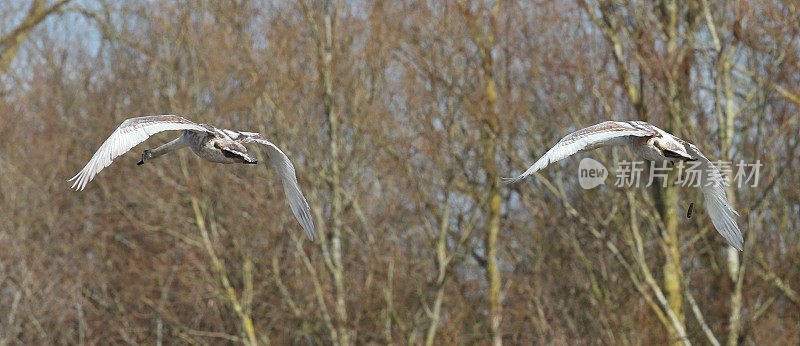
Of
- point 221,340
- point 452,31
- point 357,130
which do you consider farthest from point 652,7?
point 221,340

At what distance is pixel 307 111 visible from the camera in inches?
891

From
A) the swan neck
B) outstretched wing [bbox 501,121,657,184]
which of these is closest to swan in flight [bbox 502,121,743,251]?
outstretched wing [bbox 501,121,657,184]

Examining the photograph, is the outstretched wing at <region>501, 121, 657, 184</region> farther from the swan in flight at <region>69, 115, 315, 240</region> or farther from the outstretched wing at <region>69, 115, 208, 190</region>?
the outstretched wing at <region>69, 115, 208, 190</region>

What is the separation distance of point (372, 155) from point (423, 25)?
2.82m

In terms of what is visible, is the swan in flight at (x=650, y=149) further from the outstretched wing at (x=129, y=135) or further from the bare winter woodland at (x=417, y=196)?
the bare winter woodland at (x=417, y=196)

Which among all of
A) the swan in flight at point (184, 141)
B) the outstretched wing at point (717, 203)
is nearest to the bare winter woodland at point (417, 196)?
the outstretched wing at point (717, 203)

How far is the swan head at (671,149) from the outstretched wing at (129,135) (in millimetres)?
3537

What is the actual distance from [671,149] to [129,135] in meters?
4.15

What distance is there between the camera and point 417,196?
22.6 metres

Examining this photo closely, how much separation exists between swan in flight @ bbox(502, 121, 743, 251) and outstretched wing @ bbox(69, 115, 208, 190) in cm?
250

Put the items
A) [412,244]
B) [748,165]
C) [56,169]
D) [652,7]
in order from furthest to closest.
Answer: [56,169] → [412,244] → [652,7] → [748,165]

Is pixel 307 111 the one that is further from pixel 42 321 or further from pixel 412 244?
pixel 42 321

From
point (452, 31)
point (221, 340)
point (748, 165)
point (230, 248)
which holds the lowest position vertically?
point (221, 340)

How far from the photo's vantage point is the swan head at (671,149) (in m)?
9.06
